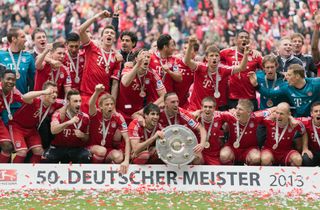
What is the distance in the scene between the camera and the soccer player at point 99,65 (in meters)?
12.9

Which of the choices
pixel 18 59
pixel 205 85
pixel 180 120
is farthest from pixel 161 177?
pixel 18 59

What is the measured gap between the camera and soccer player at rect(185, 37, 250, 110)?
12.7 m

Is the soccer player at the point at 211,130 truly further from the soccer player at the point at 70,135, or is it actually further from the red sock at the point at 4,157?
the red sock at the point at 4,157

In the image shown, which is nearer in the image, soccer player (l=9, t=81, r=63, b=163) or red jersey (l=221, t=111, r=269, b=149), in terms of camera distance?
soccer player (l=9, t=81, r=63, b=163)

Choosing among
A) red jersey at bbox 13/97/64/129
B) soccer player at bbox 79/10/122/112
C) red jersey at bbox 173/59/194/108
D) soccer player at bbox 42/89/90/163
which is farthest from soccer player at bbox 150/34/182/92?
red jersey at bbox 13/97/64/129

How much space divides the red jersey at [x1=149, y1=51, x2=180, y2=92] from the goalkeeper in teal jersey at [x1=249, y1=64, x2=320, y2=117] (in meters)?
1.17

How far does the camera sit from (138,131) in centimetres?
1226

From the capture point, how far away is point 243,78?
13109 millimetres

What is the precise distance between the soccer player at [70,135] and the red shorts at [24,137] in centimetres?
25

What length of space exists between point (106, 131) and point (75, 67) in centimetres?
125

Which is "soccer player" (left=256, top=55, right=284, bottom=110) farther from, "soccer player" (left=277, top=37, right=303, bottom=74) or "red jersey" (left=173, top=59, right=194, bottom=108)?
"red jersey" (left=173, top=59, right=194, bottom=108)

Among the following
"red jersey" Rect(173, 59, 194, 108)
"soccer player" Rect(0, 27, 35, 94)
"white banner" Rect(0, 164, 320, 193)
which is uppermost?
"soccer player" Rect(0, 27, 35, 94)

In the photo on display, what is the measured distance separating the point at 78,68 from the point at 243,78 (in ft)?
8.21

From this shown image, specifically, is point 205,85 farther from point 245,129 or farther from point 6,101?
point 6,101
